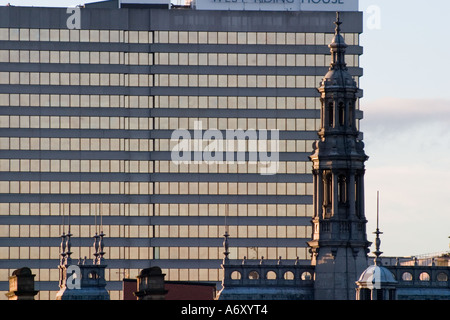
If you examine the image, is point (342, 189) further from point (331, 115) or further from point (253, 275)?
point (253, 275)

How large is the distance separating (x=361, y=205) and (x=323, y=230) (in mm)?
3982

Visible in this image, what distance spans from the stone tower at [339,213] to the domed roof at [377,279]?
15.3 m

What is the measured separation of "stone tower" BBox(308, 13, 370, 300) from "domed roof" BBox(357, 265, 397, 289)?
15.3 m

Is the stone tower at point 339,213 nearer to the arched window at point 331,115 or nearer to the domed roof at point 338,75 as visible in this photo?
the arched window at point 331,115

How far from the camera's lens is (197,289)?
177875 millimetres

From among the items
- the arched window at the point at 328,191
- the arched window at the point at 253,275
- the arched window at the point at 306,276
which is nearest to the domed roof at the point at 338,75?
the arched window at the point at 328,191

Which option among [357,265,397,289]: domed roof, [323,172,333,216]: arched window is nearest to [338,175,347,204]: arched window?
[323,172,333,216]: arched window

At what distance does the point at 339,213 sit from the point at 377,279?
1903 cm

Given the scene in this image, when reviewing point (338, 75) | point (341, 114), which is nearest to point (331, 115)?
point (341, 114)

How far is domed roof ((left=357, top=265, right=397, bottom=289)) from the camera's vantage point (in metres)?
149

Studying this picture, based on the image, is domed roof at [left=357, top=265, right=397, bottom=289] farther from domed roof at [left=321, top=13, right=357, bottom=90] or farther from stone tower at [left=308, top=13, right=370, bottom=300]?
domed roof at [left=321, top=13, right=357, bottom=90]

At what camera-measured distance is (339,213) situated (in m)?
167
